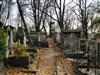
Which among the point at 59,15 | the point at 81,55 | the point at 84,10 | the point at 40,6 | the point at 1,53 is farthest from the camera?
the point at 84,10

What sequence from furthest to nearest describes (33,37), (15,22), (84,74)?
1. (15,22)
2. (33,37)
3. (84,74)

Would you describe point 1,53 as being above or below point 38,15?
below

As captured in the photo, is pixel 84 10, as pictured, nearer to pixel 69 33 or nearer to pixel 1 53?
pixel 69 33

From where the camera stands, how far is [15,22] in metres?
64.0

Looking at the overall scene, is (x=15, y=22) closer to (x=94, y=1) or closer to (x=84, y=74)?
(x=94, y=1)

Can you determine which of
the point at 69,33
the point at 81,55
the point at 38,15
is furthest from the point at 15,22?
the point at 81,55

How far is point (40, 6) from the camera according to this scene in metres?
41.7

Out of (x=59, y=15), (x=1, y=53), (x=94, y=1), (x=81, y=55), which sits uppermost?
(x=94, y=1)

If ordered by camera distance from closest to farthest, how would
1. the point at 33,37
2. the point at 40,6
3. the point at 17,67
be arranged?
the point at 17,67 < the point at 33,37 < the point at 40,6

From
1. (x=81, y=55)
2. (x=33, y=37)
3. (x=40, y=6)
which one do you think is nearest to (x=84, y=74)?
(x=81, y=55)

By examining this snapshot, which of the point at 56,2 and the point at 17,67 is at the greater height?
the point at 56,2

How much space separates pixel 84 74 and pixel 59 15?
28.1 meters

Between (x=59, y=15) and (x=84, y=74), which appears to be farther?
(x=59, y=15)

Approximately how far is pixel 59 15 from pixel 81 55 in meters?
19.0
